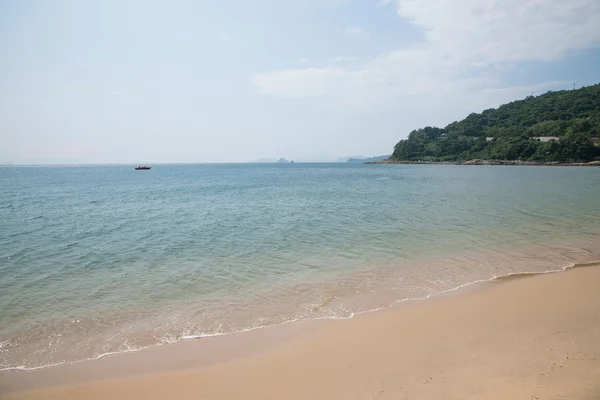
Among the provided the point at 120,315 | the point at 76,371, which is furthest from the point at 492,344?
the point at 120,315

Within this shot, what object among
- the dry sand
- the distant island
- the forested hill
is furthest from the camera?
the forested hill

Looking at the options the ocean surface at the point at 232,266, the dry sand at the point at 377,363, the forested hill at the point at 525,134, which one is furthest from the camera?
the forested hill at the point at 525,134

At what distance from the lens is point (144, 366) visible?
6617 millimetres

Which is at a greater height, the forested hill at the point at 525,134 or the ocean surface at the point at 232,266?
the forested hill at the point at 525,134

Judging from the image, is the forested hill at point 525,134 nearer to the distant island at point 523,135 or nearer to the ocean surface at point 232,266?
the distant island at point 523,135

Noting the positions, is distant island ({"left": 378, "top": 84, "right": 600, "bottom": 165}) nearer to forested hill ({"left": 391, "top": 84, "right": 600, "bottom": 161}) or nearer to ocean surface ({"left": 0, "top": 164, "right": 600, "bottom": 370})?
forested hill ({"left": 391, "top": 84, "right": 600, "bottom": 161})

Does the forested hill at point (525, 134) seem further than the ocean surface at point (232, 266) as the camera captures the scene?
Yes

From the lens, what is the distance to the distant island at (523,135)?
103m

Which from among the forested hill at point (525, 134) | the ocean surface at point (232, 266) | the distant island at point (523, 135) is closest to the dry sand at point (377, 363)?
the ocean surface at point (232, 266)

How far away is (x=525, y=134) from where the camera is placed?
124 meters

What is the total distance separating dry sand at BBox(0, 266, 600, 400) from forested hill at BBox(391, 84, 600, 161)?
12311cm

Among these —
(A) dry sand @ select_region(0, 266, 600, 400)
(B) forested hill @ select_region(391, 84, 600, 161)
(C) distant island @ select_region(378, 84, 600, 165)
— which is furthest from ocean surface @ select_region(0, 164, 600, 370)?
(C) distant island @ select_region(378, 84, 600, 165)

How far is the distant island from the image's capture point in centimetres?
10325

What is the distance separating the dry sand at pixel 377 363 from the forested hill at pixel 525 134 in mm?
123114
